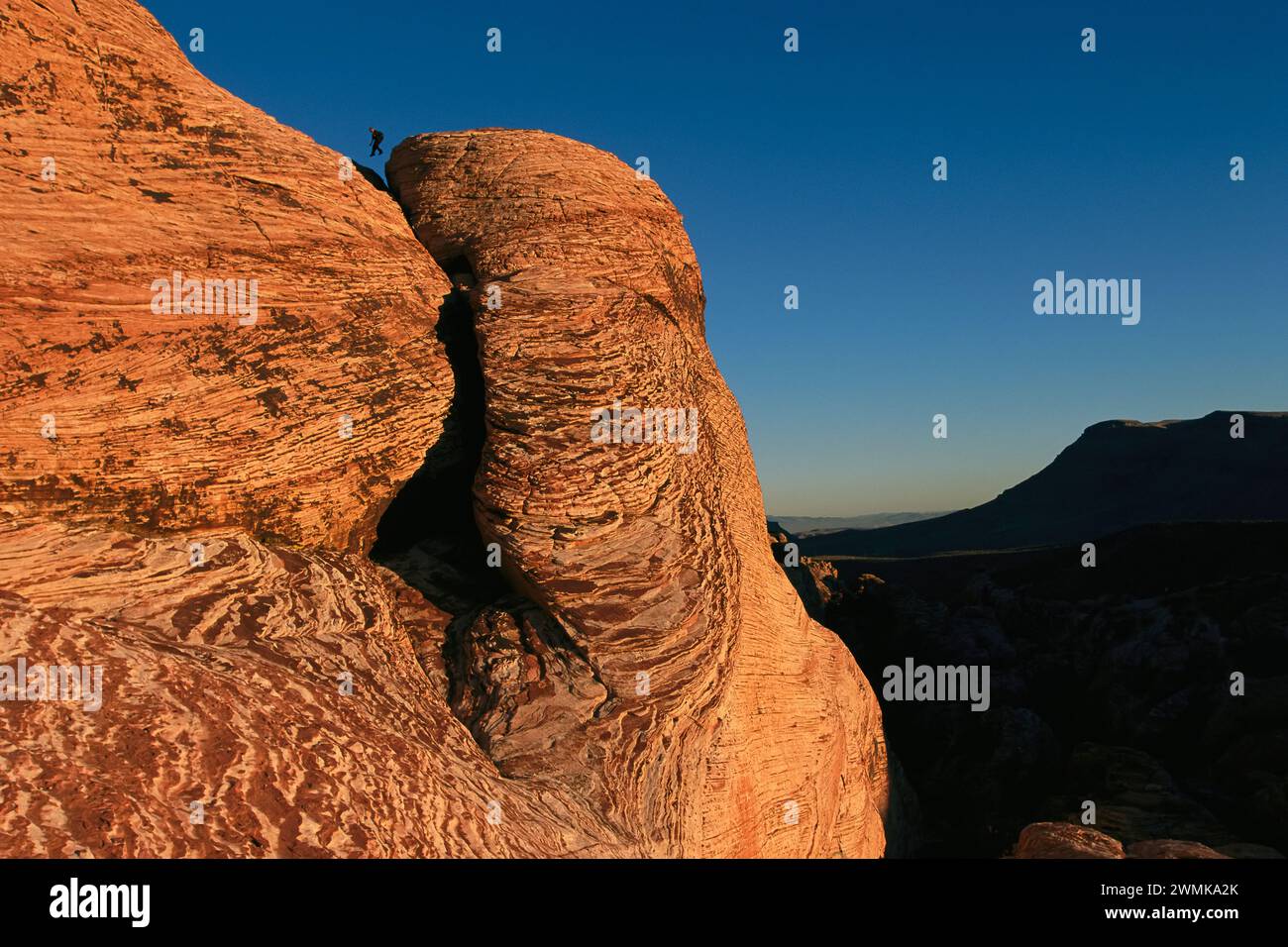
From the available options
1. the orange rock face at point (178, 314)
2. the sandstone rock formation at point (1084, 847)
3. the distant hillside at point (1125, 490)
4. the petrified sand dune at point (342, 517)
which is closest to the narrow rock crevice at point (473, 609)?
the petrified sand dune at point (342, 517)

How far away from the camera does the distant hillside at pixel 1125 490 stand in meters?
122

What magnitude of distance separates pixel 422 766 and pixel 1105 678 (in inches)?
1360

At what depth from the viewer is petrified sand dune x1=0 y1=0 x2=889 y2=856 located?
28.7 ft

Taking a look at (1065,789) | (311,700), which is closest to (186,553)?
(311,700)

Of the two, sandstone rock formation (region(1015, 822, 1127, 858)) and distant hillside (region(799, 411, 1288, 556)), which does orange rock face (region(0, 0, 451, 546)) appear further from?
distant hillside (region(799, 411, 1288, 556))

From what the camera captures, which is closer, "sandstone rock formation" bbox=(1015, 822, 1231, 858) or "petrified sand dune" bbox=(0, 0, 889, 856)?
"petrified sand dune" bbox=(0, 0, 889, 856)

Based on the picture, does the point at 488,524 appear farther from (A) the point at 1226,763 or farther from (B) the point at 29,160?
(A) the point at 1226,763

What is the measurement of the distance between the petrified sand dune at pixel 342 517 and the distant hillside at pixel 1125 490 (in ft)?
357

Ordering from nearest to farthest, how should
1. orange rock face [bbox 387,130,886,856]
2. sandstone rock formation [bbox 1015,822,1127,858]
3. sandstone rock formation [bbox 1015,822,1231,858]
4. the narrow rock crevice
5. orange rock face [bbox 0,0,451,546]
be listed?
orange rock face [bbox 0,0,451,546] → the narrow rock crevice → orange rock face [bbox 387,130,886,856] → sandstone rock formation [bbox 1015,822,1231,858] → sandstone rock formation [bbox 1015,822,1127,858]

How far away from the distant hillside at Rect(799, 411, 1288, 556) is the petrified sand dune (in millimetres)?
108788

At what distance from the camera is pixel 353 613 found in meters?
12.5

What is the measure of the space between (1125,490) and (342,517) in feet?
489

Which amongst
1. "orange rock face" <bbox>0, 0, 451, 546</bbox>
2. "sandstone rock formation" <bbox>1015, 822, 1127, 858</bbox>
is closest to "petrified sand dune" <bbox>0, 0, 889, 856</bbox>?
"orange rock face" <bbox>0, 0, 451, 546</bbox>
